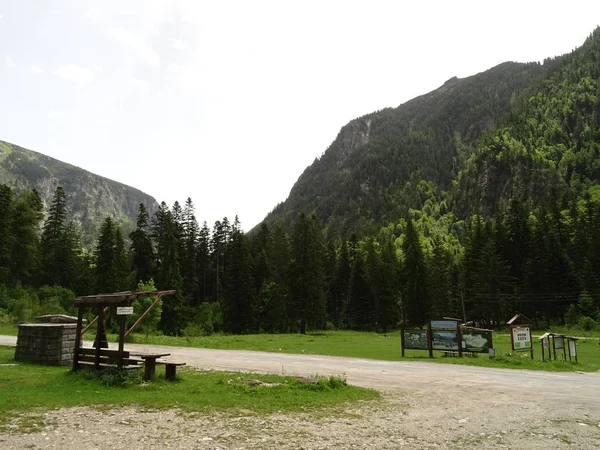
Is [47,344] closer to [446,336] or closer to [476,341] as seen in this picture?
[446,336]

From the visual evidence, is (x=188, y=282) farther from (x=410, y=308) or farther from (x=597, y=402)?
(x=597, y=402)

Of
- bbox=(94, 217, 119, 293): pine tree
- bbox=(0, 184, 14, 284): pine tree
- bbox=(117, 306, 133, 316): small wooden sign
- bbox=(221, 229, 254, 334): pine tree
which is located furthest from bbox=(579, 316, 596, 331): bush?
bbox=(0, 184, 14, 284): pine tree

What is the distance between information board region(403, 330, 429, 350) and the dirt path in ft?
42.4

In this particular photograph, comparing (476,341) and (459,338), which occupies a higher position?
(459,338)

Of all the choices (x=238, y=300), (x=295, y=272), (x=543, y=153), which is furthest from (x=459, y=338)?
(x=543, y=153)

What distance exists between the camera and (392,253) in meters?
96.1

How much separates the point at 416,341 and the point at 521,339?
6725 mm

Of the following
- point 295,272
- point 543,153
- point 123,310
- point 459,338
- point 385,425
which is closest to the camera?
point 385,425

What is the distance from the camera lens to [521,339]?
2789cm

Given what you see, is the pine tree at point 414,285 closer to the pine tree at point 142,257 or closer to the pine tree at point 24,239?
the pine tree at point 142,257

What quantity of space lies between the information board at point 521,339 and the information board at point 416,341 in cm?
552

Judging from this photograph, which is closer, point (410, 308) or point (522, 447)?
point (522, 447)

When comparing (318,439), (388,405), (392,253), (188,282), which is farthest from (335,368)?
(392,253)

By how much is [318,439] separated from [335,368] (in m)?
12.5
